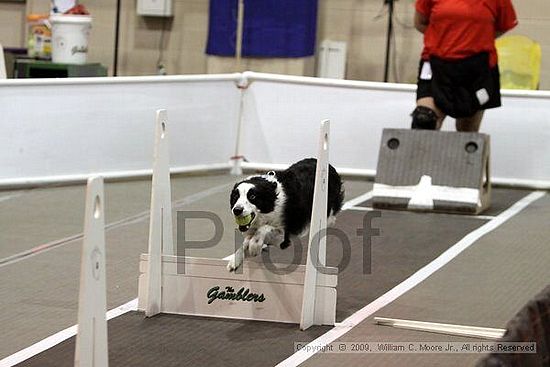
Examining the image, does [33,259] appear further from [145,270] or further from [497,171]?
[497,171]

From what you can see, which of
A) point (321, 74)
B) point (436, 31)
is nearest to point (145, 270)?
point (436, 31)

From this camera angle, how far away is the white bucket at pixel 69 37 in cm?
1130

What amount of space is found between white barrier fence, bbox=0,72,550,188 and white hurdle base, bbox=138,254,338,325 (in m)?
3.10

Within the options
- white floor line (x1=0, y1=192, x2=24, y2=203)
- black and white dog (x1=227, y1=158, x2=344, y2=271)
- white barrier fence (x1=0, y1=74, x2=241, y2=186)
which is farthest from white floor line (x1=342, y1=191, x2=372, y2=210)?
black and white dog (x1=227, y1=158, x2=344, y2=271)

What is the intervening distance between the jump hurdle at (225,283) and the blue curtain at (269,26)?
6941 millimetres

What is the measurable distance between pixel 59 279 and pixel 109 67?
796cm

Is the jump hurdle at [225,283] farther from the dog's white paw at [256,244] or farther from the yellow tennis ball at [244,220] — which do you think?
the yellow tennis ball at [244,220]

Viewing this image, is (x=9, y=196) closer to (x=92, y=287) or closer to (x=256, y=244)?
(x=256, y=244)

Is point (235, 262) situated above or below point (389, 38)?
below

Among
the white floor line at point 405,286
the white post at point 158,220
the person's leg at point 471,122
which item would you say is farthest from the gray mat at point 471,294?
the person's leg at point 471,122

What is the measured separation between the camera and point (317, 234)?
488 cm

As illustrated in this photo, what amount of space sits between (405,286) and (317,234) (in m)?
1.07

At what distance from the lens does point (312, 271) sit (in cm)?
490

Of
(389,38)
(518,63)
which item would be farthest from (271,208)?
(389,38)
